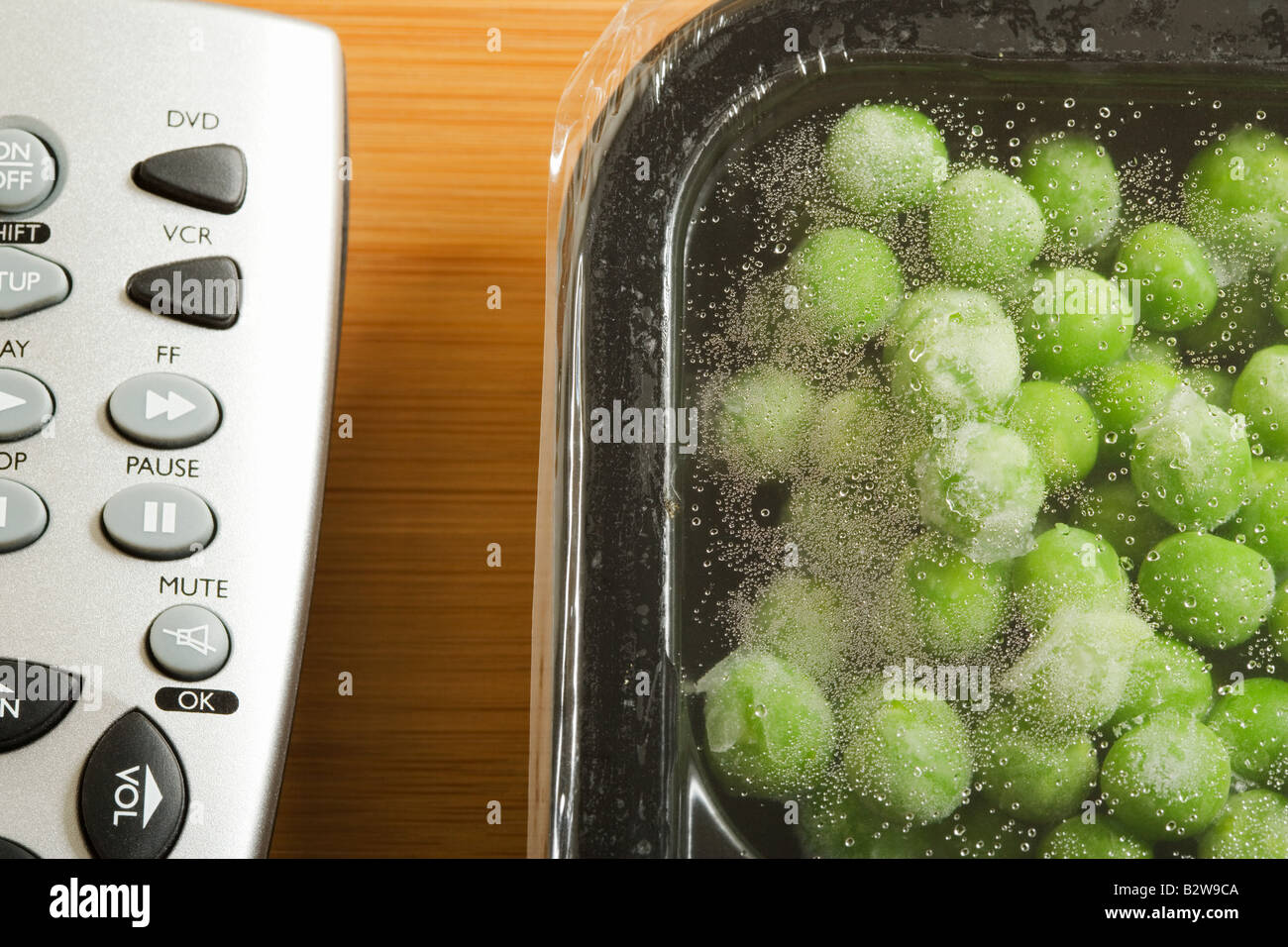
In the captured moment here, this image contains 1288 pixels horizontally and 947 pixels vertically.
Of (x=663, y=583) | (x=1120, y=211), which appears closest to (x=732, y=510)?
(x=663, y=583)

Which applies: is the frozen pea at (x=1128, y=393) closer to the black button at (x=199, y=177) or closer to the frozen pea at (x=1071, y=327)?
the frozen pea at (x=1071, y=327)

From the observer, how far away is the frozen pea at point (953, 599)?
290mm

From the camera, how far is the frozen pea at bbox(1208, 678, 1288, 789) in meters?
0.29

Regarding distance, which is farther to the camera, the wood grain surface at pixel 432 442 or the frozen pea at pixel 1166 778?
the wood grain surface at pixel 432 442

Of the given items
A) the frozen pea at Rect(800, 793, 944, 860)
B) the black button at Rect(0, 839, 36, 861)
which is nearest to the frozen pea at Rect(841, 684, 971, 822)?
the frozen pea at Rect(800, 793, 944, 860)

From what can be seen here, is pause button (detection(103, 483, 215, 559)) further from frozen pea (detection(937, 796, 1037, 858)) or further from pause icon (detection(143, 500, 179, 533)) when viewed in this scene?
frozen pea (detection(937, 796, 1037, 858))

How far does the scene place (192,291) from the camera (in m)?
0.31

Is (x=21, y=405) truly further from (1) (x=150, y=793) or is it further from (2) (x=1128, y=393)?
(2) (x=1128, y=393)

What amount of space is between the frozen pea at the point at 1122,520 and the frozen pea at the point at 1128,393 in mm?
18

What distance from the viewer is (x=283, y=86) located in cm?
33

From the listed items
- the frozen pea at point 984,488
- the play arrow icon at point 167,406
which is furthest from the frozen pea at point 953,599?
the play arrow icon at point 167,406

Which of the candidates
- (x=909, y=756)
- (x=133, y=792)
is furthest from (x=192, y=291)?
(x=909, y=756)

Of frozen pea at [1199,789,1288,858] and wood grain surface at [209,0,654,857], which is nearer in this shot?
frozen pea at [1199,789,1288,858]

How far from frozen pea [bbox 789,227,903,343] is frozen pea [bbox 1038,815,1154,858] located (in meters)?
0.15
